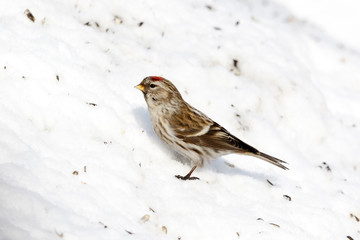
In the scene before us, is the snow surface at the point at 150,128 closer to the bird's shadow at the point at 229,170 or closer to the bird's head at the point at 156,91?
the bird's shadow at the point at 229,170

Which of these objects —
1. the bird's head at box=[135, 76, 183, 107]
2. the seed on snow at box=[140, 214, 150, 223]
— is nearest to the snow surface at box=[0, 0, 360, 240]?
the seed on snow at box=[140, 214, 150, 223]

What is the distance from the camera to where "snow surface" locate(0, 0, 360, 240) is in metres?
5.45

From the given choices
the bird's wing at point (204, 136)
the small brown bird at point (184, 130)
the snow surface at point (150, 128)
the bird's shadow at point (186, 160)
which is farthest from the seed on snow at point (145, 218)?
the bird's shadow at point (186, 160)

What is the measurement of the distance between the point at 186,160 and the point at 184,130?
54 centimetres

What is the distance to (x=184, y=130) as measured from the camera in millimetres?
6949

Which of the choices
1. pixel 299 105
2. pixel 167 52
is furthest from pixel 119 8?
pixel 299 105

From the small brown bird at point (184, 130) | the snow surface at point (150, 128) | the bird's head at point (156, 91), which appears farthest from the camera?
the bird's head at point (156, 91)

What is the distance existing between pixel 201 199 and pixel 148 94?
5.15 ft

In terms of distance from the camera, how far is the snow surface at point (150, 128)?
545 centimetres

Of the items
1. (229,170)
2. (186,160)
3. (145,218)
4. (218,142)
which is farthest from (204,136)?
(145,218)

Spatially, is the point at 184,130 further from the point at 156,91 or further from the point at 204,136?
the point at 156,91

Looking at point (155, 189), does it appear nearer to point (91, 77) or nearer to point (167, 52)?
point (91, 77)

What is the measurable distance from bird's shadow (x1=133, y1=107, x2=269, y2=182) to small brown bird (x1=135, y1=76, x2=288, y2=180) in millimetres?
213

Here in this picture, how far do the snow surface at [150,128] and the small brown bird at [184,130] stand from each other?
241mm
